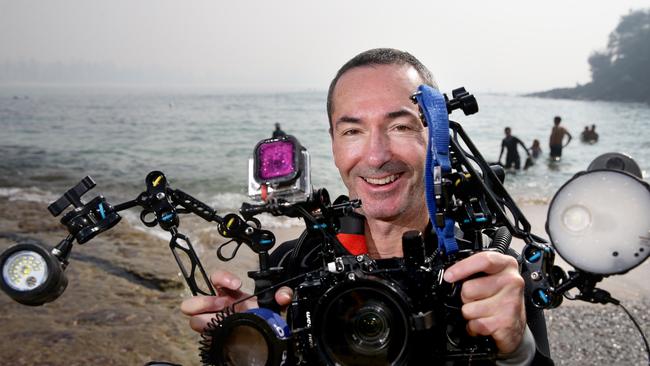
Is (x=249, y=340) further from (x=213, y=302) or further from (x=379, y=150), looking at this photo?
(x=379, y=150)

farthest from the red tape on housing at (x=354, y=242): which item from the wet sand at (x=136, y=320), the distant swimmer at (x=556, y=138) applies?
→ the distant swimmer at (x=556, y=138)

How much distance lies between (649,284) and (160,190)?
32.3ft

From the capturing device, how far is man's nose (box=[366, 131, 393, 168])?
281 centimetres

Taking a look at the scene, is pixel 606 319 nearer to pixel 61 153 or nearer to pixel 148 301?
pixel 148 301

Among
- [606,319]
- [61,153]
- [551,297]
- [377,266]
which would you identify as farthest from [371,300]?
[61,153]

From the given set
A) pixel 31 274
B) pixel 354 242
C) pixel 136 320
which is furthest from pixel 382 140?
pixel 136 320

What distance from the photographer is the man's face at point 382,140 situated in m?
2.81

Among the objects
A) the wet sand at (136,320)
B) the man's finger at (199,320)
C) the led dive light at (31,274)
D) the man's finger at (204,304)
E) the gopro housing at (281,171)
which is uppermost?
the gopro housing at (281,171)

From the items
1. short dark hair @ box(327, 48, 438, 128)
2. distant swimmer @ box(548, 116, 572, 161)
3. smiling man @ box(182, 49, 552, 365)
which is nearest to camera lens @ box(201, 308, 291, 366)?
smiling man @ box(182, 49, 552, 365)

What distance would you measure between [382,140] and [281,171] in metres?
1.00

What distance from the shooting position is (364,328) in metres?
1.94

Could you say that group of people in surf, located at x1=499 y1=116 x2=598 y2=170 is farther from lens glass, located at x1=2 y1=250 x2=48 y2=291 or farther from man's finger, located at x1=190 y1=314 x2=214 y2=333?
lens glass, located at x1=2 y1=250 x2=48 y2=291

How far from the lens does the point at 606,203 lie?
1808 mm

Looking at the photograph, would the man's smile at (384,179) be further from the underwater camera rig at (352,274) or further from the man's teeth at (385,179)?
the underwater camera rig at (352,274)
